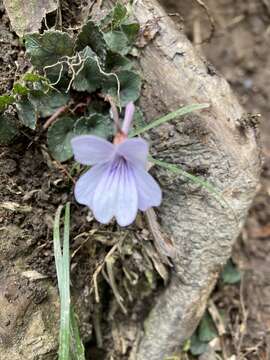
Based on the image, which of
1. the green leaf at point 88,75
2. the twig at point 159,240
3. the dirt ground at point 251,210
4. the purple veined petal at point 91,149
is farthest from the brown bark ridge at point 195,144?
the purple veined petal at point 91,149

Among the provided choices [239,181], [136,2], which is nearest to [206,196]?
[239,181]

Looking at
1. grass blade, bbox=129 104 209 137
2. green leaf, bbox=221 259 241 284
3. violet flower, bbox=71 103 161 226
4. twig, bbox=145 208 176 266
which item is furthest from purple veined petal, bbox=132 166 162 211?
green leaf, bbox=221 259 241 284

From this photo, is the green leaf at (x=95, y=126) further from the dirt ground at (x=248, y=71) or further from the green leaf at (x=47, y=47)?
the dirt ground at (x=248, y=71)

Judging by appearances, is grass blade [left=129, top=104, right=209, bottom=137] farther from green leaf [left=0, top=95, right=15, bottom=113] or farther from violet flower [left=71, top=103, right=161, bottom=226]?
green leaf [left=0, top=95, right=15, bottom=113]

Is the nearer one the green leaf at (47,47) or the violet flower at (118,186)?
the violet flower at (118,186)

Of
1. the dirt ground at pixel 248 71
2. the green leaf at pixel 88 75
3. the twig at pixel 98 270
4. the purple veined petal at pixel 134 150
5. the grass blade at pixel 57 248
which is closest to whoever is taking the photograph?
the purple veined petal at pixel 134 150

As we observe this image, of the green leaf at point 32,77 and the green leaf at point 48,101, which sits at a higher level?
the green leaf at point 32,77
